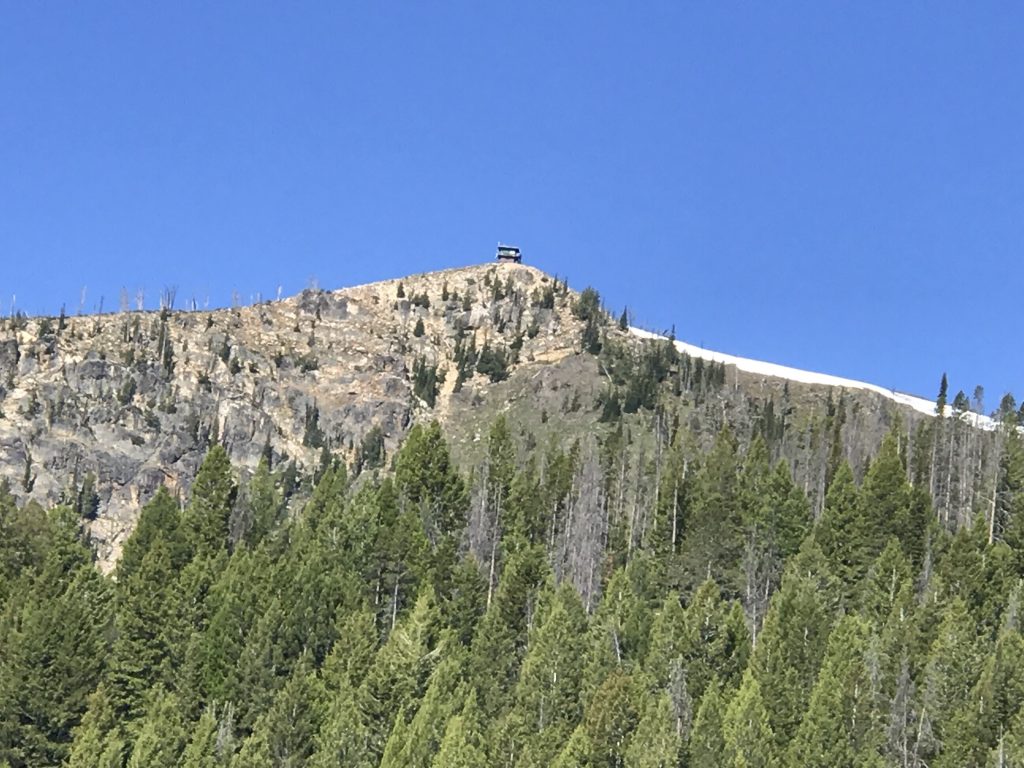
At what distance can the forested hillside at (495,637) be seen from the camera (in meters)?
68.4

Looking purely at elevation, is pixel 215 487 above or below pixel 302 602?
above

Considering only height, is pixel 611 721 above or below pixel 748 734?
below

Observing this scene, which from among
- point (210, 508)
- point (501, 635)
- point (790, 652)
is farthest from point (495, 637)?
point (210, 508)

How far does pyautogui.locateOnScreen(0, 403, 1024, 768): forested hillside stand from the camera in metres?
68.4

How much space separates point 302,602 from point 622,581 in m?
23.4

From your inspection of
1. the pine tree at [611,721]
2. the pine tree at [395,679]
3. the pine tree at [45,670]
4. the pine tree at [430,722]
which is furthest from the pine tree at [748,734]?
the pine tree at [45,670]

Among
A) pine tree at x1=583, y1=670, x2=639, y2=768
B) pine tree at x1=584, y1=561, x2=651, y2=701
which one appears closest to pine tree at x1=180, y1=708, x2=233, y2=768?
pine tree at x1=583, y1=670, x2=639, y2=768

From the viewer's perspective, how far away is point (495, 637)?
8531cm

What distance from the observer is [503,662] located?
8400 cm

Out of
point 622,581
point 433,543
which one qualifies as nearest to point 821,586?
point 622,581

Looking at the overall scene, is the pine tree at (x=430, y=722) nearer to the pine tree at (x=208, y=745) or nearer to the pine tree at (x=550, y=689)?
the pine tree at (x=550, y=689)

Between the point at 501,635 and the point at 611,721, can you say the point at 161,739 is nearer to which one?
the point at 501,635

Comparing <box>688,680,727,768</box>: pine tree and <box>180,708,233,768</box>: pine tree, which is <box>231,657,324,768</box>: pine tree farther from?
<box>688,680,727,768</box>: pine tree

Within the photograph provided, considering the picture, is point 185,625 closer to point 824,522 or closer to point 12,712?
point 12,712
